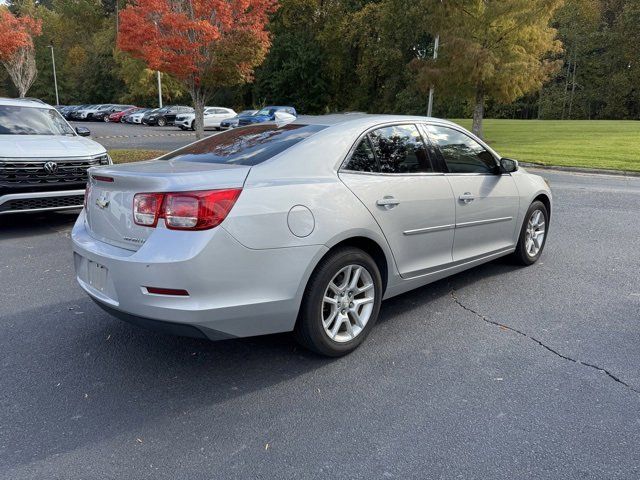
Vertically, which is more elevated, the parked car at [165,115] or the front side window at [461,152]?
the parked car at [165,115]

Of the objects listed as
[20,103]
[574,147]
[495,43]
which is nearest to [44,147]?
[20,103]

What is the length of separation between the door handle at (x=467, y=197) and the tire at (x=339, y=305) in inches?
46.7

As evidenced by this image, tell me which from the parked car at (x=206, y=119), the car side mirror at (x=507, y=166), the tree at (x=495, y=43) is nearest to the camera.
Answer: the car side mirror at (x=507, y=166)

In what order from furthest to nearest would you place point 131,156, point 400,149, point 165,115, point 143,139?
point 165,115 < point 143,139 < point 131,156 < point 400,149

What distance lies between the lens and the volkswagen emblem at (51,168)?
7.05 meters

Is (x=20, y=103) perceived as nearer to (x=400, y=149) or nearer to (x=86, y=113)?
(x=400, y=149)

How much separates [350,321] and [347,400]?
705 millimetres

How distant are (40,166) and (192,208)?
16.8 ft

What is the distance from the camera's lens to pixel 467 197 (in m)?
4.49

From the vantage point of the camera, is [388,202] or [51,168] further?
[51,168]

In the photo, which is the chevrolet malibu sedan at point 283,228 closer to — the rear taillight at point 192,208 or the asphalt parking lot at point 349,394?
the rear taillight at point 192,208

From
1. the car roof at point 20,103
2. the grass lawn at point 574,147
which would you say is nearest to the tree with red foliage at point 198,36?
the car roof at point 20,103

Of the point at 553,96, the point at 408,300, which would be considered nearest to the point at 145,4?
the point at 408,300

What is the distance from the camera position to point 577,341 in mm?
3846
